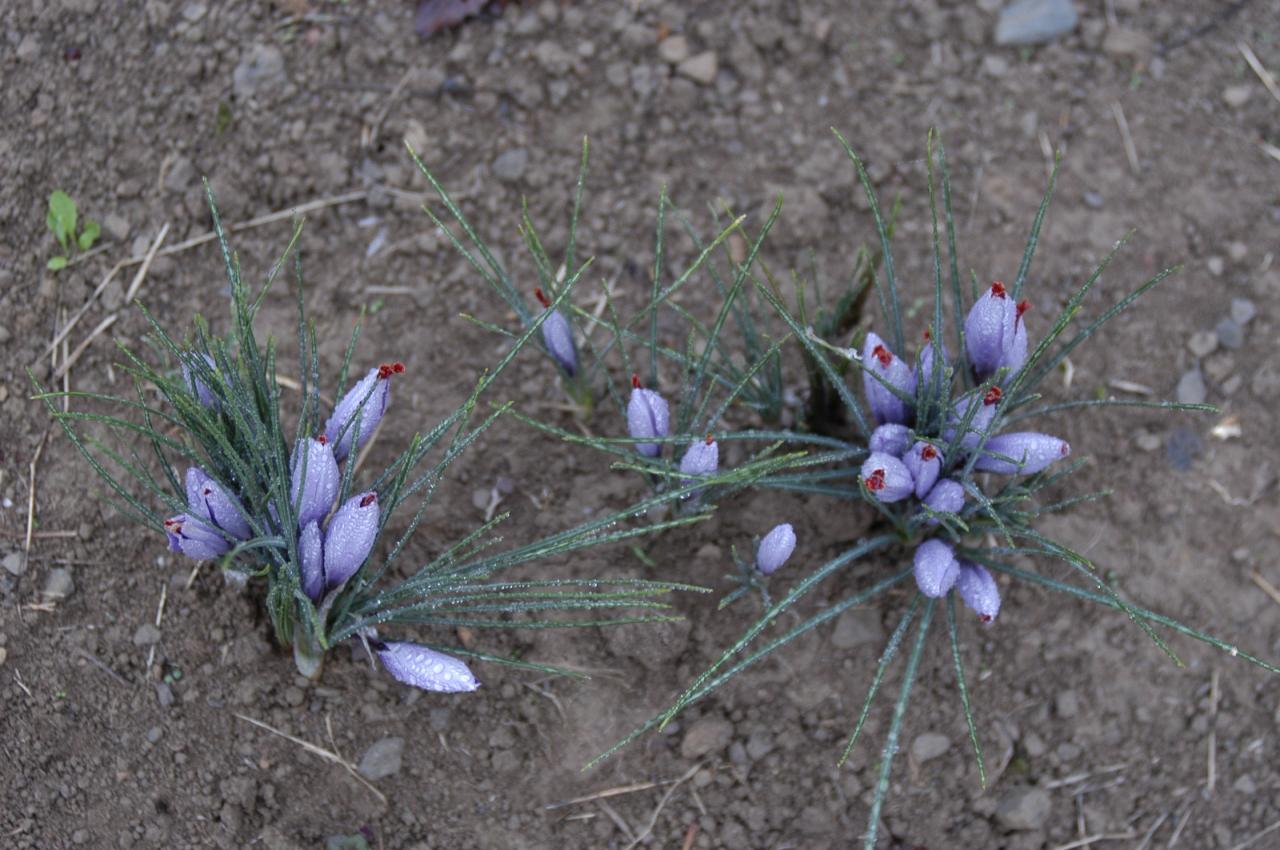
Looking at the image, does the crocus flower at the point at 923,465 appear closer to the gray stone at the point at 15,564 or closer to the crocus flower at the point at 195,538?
the crocus flower at the point at 195,538

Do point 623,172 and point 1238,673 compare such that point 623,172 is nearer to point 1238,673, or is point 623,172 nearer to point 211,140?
point 211,140

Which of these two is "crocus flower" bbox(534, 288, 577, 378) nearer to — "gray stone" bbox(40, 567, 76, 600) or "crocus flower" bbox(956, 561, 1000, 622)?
"crocus flower" bbox(956, 561, 1000, 622)

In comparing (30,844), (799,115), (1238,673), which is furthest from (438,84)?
(1238,673)

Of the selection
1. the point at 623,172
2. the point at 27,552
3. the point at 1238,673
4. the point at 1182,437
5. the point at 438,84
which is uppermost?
the point at 438,84

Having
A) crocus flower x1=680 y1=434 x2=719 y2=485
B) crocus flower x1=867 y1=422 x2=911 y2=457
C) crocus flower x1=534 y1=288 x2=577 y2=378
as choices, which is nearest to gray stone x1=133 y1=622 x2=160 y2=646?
crocus flower x1=534 y1=288 x2=577 y2=378

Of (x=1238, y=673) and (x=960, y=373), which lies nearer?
(x=960, y=373)

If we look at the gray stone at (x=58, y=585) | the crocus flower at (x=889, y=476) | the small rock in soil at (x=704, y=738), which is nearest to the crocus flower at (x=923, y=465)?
the crocus flower at (x=889, y=476)

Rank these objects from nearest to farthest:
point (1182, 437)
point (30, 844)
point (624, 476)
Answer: point (30, 844) → point (624, 476) → point (1182, 437)
